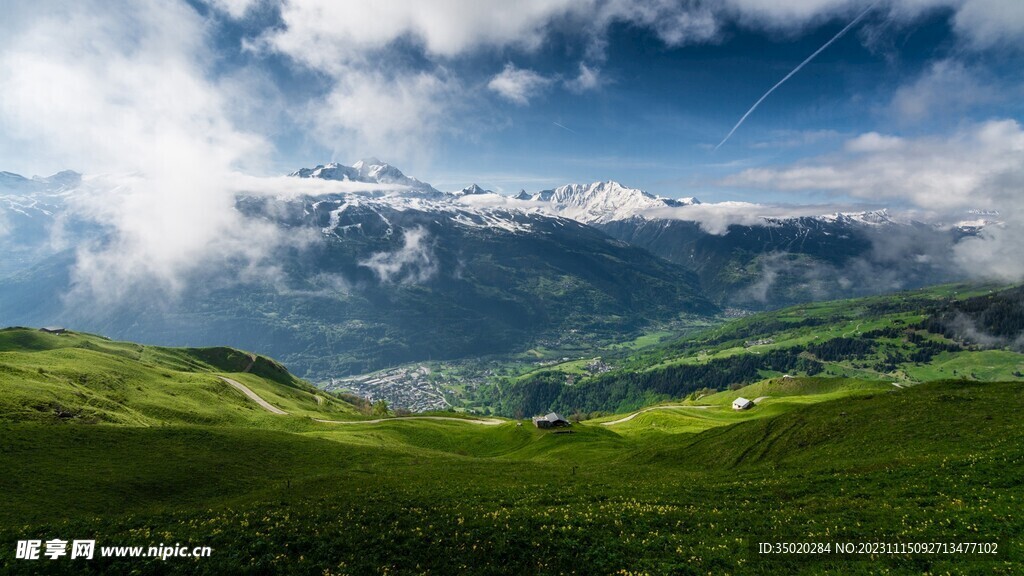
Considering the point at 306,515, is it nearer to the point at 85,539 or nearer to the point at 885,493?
the point at 85,539

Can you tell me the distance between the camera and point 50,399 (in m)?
61.2

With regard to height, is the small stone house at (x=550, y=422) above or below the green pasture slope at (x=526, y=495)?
below

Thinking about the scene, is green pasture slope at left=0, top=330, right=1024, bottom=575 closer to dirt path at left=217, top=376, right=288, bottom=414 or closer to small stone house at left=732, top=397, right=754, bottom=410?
dirt path at left=217, top=376, right=288, bottom=414

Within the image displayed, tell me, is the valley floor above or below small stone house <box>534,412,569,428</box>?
above

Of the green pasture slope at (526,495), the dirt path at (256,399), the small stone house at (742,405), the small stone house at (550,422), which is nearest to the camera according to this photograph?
the green pasture slope at (526,495)

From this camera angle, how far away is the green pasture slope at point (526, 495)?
21078mm

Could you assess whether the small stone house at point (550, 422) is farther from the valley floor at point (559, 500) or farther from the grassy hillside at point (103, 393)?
the grassy hillside at point (103, 393)

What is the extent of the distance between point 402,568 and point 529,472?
3047 cm

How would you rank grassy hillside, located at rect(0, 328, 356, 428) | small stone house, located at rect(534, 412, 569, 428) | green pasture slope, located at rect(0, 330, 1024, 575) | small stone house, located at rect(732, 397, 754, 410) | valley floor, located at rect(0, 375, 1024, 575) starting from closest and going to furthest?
valley floor, located at rect(0, 375, 1024, 575), green pasture slope, located at rect(0, 330, 1024, 575), grassy hillside, located at rect(0, 328, 356, 428), small stone house, located at rect(534, 412, 569, 428), small stone house, located at rect(732, 397, 754, 410)

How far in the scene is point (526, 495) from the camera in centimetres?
3344

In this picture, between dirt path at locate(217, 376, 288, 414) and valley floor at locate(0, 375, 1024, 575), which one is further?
dirt path at locate(217, 376, 288, 414)

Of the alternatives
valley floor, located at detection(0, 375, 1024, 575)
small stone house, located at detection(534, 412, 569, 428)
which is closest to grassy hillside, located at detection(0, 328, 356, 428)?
valley floor, located at detection(0, 375, 1024, 575)

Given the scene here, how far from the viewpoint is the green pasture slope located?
21.1 meters

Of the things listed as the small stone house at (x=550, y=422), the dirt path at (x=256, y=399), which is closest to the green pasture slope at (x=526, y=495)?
the small stone house at (x=550, y=422)
